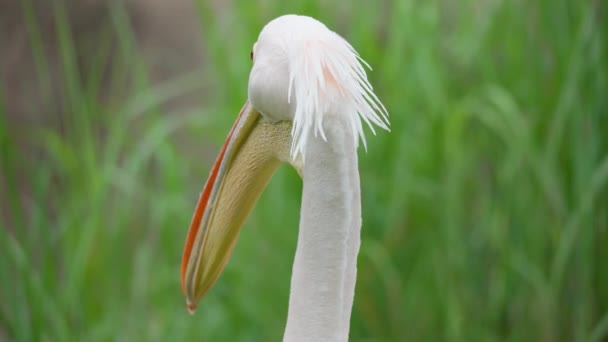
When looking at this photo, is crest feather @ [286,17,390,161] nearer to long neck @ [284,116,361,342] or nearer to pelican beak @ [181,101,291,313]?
long neck @ [284,116,361,342]

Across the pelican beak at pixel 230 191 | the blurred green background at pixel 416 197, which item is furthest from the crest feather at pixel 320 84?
the blurred green background at pixel 416 197

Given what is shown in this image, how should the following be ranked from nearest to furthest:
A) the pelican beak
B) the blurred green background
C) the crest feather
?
the crest feather < the pelican beak < the blurred green background

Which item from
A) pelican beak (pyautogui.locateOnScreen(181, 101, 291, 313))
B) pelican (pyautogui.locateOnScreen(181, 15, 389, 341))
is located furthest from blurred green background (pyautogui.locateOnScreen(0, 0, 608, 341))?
pelican (pyautogui.locateOnScreen(181, 15, 389, 341))

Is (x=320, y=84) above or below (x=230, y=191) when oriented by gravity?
above

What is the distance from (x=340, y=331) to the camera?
1116 mm

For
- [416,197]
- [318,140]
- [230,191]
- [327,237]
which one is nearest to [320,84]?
[318,140]

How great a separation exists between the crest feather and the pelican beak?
0.40 feet

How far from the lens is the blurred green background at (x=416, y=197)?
2.33 metres

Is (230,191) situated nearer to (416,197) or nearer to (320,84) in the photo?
(320,84)

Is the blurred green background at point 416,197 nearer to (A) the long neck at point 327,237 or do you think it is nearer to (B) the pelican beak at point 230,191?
(B) the pelican beak at point 230,191

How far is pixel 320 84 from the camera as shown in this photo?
1.06 meters

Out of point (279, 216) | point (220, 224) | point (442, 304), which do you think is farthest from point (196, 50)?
point (220, 224)

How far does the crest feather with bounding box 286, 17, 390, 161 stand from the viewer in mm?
1049

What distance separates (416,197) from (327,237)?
1.42 metres
